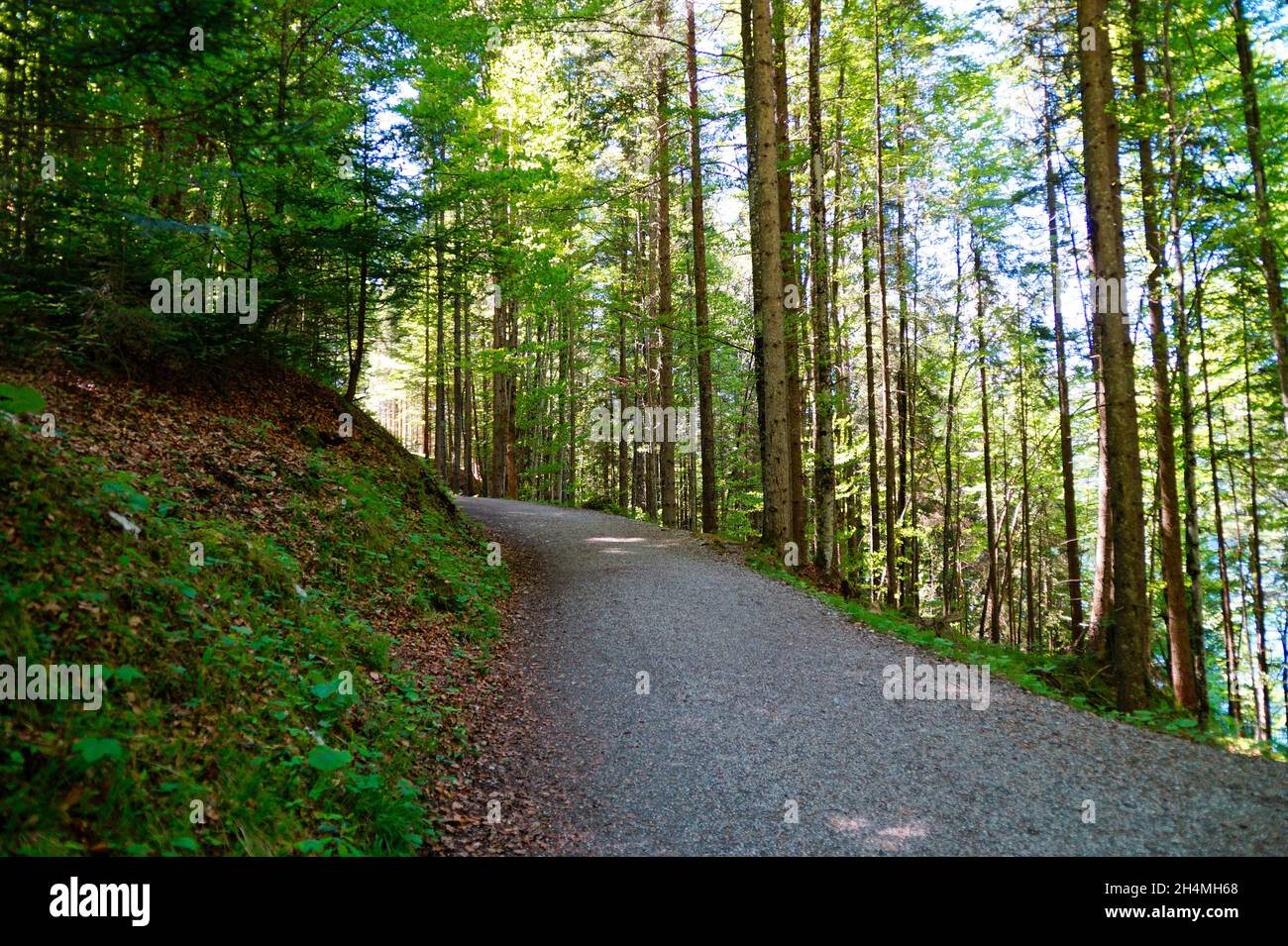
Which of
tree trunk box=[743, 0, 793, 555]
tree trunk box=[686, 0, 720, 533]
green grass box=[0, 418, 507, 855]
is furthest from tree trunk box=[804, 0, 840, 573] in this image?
green grass box=[0, 418, 507, 855]

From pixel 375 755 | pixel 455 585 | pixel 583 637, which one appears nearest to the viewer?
pixel 375 755

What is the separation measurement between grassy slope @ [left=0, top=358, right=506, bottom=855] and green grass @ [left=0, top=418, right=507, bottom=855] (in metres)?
0.01

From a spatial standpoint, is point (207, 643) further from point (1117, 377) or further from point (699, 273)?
point (699, 273)

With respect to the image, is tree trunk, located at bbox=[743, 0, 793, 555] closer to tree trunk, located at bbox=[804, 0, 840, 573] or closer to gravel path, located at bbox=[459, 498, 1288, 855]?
tree trunk, located at bbox=[804, 0, 840, 573]

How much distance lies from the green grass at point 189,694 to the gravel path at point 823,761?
1327 millimetres

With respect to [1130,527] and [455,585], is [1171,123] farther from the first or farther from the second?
[455,585]

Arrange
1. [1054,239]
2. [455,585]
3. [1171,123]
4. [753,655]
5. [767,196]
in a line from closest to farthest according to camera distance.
Answer: [753,655] < [455,585] < [1171,123] < [767,196] < [1054,239]

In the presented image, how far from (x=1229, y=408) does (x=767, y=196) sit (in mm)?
17965

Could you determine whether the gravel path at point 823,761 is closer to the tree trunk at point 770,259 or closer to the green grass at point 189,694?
the green grass at point 189,694

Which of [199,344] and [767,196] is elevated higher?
[767,196]

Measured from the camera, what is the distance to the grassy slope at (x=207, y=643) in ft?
10.0

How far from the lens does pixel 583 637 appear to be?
8.59m
